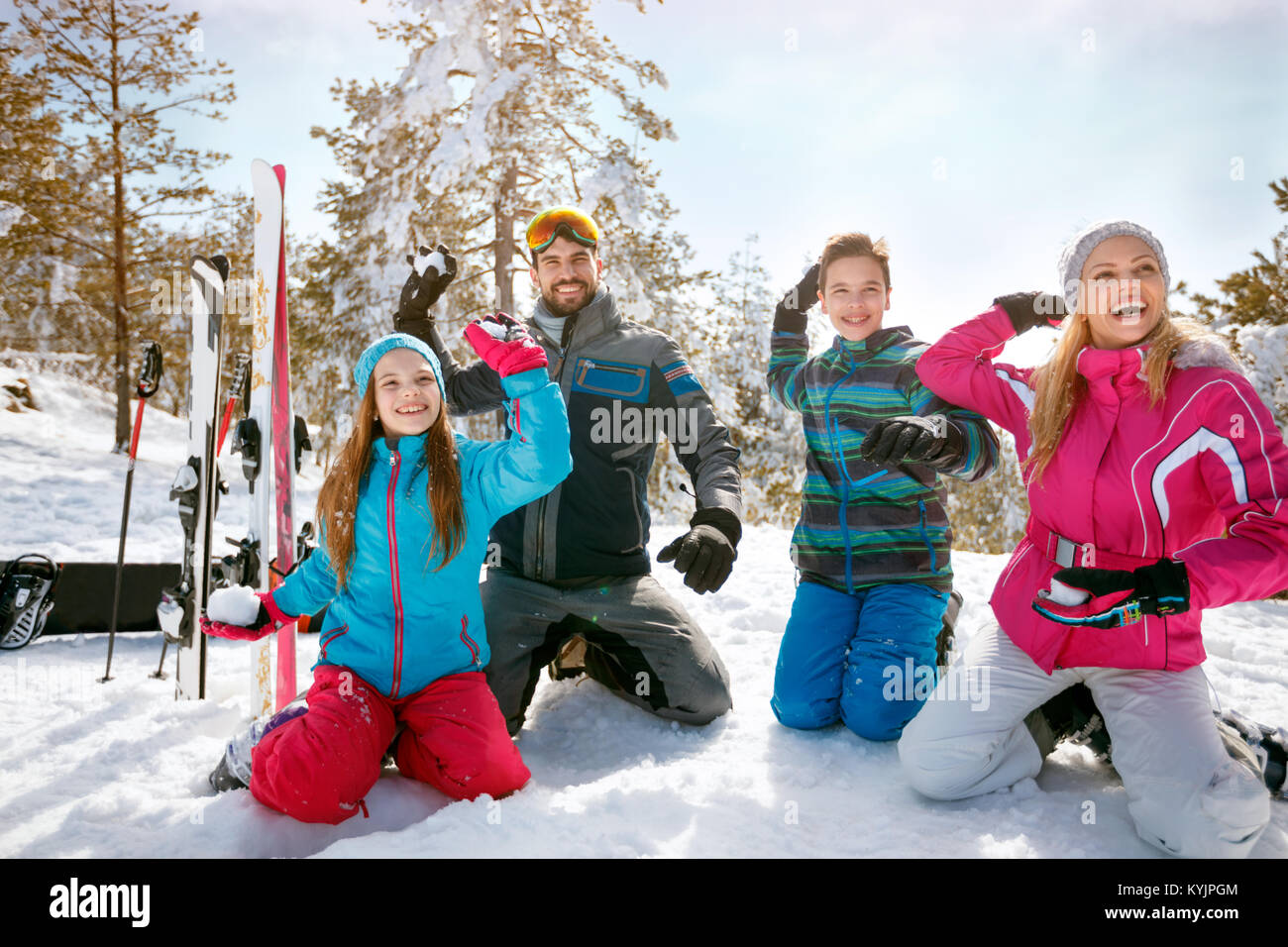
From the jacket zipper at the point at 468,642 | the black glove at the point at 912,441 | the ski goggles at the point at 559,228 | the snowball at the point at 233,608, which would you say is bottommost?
the jacket zipper at the point at 468,642

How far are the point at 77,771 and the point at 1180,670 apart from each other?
3385mm

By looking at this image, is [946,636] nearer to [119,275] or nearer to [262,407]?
[262,407]

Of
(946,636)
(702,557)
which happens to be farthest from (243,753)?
(946,636)

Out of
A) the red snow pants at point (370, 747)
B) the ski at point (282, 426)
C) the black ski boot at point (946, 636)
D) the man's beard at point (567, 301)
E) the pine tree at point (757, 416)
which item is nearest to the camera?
the red snow pants at point (370, 747)

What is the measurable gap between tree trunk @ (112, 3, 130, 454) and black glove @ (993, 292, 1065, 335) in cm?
1289

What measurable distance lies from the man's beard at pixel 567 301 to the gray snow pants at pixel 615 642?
44.0 inches

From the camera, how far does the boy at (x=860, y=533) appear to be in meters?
2.74

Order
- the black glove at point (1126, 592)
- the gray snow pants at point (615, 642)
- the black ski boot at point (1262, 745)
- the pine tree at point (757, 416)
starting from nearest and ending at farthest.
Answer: the black glove at point (1126, 592)
the black ski boot at point (1262, 745)
the gray snow pants at point (615, 642)
the pine tree at point (757, 416)

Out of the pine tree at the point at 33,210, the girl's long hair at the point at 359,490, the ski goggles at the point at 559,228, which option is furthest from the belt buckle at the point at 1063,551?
the pine tree at the point at 33,210

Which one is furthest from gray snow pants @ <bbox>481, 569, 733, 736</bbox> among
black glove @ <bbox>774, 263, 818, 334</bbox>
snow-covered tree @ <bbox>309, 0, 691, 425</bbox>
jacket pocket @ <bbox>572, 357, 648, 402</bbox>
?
snow-covered tree @ <bbox>309, 0, 691, 425</bbox>

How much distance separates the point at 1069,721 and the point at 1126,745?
0.34 metres

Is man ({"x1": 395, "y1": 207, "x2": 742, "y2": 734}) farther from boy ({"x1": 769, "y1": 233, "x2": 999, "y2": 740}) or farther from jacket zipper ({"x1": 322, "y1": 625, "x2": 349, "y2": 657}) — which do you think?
jacket zipper ({"x1": 322, "y1": 625, "x2": 349, "y2": 657})

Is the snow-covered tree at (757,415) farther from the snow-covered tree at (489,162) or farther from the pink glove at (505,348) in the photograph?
the pink glove at (505,348)
